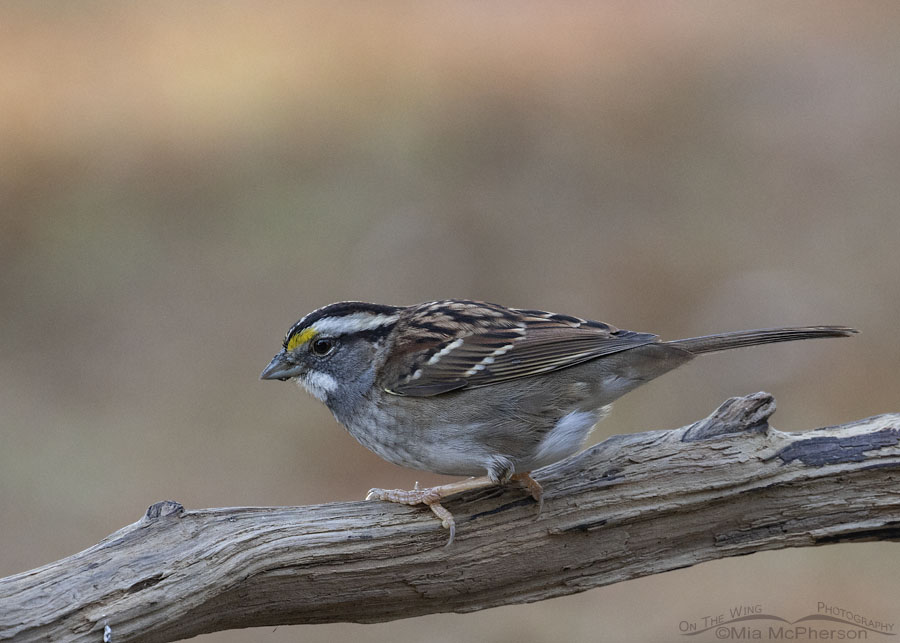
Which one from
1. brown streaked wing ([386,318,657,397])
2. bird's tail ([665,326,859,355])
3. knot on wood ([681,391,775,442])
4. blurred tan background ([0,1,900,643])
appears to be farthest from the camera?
blurred tan background ([0,1,900,643])

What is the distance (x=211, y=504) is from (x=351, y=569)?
16.5 feet

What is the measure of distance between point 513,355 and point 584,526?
3.31 feet

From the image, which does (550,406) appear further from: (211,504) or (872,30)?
(872,30)

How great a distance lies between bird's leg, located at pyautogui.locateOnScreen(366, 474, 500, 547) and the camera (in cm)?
498

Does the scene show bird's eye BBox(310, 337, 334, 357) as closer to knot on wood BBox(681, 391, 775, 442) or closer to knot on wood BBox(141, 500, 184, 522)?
knot on wood BBox(141, 500, 184, 522)

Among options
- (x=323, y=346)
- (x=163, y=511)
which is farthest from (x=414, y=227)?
(x=163, y=511)

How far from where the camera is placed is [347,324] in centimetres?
568

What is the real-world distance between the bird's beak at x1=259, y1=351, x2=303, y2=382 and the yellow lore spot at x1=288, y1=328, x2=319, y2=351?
8 centimetres

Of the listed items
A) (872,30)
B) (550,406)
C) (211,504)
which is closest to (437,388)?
(550,406)

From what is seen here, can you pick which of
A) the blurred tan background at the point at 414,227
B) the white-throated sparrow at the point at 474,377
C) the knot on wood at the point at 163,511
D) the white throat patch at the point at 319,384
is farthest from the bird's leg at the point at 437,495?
the blurred tan background at the point at 414,227

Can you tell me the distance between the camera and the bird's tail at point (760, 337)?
4.90 metres

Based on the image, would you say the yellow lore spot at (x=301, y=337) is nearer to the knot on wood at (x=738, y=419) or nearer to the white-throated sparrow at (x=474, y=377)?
the white-throated sparrow at (x=474, y=377)

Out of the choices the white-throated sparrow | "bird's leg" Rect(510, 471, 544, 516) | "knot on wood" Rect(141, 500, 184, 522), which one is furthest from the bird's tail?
"knot on wood" Rect(141, 500, 184, 522)

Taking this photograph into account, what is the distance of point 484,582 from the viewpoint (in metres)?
5.02
